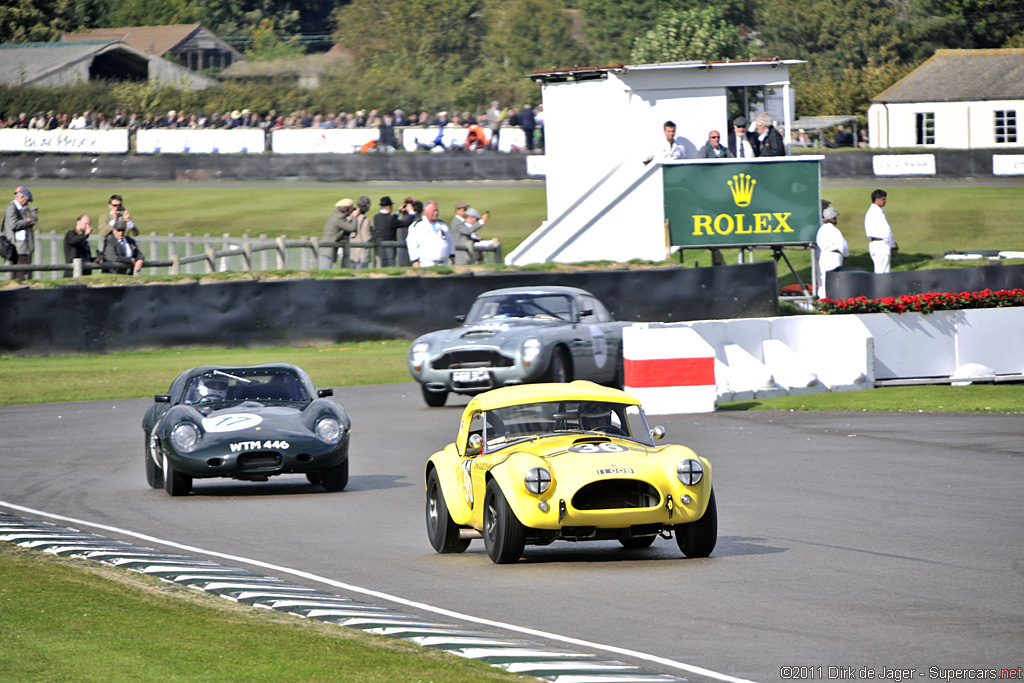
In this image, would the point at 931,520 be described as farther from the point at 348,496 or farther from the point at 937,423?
the point at 937,423

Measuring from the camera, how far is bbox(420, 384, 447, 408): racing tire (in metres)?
19.2

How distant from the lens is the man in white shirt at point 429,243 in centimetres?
2577

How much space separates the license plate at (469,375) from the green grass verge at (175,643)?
10097 millimetres

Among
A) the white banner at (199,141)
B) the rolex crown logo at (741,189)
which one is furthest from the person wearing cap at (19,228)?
the white banner at (199,141)

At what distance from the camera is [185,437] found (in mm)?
12383

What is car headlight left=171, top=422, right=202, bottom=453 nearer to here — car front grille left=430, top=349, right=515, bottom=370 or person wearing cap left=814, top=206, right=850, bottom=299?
car front grille left=430, top=349, right=515, bottom=370

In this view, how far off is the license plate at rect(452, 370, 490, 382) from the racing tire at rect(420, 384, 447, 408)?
0.76 meters

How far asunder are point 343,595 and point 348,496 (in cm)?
438

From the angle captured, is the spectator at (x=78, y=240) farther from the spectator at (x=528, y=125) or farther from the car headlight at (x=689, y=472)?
the spectator at (x=528, y=125)

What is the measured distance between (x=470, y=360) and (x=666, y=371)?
2458 mm

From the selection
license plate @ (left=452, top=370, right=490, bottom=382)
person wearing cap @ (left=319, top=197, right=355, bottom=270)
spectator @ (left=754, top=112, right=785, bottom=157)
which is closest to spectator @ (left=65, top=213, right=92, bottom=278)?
person wearing cap @ (left=319, top=197, right=355, bottom=270)

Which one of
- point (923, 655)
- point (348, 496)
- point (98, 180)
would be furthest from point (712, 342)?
point (98, 180)

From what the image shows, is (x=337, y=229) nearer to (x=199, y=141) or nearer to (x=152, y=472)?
(x=152, y=472)

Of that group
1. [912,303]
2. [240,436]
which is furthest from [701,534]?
[912,303]
